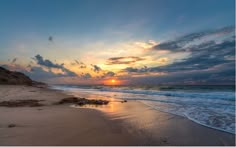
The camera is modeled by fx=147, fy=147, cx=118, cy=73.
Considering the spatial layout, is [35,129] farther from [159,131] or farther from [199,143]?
[199,143]

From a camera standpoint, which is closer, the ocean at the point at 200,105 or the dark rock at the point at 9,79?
the ocean at the point at 200,105

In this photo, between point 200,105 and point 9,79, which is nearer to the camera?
point 200,105

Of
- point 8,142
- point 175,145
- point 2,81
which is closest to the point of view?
point 8,142

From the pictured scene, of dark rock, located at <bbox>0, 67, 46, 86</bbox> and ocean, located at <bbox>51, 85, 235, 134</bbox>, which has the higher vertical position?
dark rock, located at <bbox>0, 67, 46, 86</bbox>

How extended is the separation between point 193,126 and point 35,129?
18.2 feet

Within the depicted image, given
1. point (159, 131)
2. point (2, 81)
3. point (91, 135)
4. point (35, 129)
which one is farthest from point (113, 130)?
point (2, 81)

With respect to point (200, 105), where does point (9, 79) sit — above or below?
above

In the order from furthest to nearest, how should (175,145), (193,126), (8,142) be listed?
(193,126) < (175,145) < (8,142)

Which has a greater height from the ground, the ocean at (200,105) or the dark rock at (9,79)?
the dark rock at (9,79)

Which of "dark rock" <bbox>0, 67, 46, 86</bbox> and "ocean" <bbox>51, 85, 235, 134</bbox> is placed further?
"dark rock" <bbox>0, 67, 46, 86</bbox>

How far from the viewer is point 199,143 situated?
3992 mm

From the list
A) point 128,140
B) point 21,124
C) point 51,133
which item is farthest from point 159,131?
point 21,124

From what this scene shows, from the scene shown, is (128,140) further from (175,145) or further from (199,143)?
(199,143)

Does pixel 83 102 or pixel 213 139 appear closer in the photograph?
pixel 213 139
